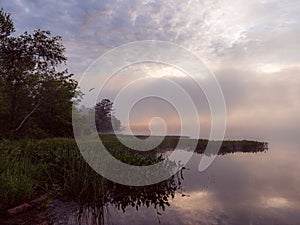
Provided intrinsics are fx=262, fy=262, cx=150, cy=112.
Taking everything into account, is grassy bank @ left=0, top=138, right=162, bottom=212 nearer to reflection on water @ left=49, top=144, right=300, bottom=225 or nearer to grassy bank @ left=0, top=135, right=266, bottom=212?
grassy bank @ left=0, top=135, right=266, bottom=212

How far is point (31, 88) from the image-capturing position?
76.5 ft

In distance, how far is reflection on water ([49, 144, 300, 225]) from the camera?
264 inches

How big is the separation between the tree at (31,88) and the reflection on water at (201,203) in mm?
15126

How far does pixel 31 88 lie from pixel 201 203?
20003 millimetres

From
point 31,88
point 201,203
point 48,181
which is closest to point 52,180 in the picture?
point 48,181

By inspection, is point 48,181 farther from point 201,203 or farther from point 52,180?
point 201,203

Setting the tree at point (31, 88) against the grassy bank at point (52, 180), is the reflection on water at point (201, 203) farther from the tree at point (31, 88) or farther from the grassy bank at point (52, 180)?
the tree at point (31, 88)

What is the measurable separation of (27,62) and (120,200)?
17.6 metres

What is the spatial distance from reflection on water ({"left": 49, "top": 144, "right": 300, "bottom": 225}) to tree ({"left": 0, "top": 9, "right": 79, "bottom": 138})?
1513cm

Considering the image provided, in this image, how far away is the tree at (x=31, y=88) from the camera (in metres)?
20.9

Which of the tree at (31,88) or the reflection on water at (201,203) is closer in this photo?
the reflection on water at (201,203)

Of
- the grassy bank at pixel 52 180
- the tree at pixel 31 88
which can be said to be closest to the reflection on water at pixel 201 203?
the grassy bank at pixel 52 180

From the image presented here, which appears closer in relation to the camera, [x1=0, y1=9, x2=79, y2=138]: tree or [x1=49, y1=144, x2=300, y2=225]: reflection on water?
[x1=49, y1=144, x2=300, y2=225]: reflection on water

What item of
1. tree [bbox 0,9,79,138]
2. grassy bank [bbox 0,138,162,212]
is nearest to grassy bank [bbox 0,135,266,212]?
grassy bank [bbox 0,138,162,212]
